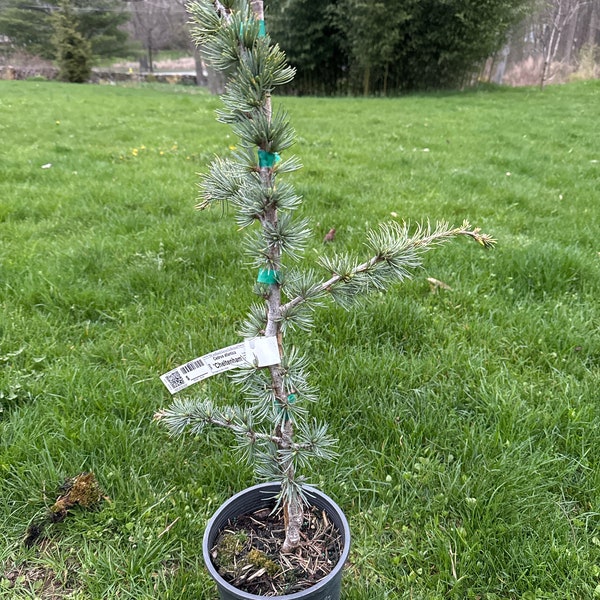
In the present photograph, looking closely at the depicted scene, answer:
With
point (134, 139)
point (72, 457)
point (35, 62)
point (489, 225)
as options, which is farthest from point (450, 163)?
point (35, 62)

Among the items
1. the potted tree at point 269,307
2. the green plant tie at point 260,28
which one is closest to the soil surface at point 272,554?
the potted tree at point 269,307

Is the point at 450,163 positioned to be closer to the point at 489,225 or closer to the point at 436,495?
the point at 489,225

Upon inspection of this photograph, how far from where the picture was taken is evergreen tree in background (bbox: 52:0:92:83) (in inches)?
911

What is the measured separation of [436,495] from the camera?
69.9 inches

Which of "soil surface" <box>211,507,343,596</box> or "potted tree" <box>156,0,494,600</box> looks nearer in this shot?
"potted tree" <box>156,0,494,600</box>

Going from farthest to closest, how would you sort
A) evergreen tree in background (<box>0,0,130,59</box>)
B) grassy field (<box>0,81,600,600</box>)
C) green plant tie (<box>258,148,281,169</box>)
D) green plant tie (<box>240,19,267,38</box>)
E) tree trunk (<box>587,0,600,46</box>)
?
evergreen tree in background (<box>0,0,130,59</box>) → tree trunk (<box>587,0,600,46</box>) → grassy field (<box>0,81,600,600</box>) → green plant tie (<box>258,148,281,169</box>) → green plant tie (<box>240,19,267,38</box>)

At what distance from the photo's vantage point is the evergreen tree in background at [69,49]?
75.9ft

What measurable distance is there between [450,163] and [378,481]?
5320mm

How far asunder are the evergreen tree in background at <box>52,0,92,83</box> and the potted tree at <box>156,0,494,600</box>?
89.7 ft

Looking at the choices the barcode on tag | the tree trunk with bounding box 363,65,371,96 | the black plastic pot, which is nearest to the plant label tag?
the barcode on tag

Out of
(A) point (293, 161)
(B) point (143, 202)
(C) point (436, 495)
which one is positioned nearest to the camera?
(A) point (293, 161)

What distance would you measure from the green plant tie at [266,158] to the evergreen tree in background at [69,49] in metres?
27.4

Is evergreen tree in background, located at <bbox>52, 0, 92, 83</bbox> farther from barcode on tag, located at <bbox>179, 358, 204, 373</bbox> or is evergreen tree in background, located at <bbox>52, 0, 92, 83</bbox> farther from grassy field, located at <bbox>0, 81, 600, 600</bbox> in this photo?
barcode on tag, located at <bbox>179, 358, 204, 373</bbox>

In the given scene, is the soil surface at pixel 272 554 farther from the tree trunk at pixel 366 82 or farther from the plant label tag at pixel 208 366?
the tree trunk at pixel 366 82
